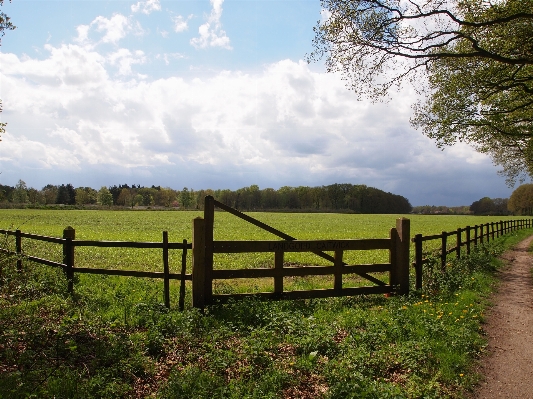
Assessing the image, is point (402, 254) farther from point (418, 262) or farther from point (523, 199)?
point (523, 199)

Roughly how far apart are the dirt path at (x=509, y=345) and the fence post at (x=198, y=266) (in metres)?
5.20

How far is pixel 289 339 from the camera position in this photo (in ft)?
22.0

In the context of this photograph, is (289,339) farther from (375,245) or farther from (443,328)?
(375,245)

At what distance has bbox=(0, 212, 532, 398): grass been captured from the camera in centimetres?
506

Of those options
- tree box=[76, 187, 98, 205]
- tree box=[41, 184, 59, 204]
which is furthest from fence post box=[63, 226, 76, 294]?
tree box=[76, 187, 98, 205]

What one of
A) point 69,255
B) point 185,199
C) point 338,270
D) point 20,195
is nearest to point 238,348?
point 338,270

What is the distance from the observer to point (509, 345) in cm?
707

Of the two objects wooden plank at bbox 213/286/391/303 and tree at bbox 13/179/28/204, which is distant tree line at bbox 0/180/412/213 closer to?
tree at bbox 13/179/28/204

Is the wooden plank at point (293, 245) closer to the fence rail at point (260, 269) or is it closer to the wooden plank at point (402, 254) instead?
the fence rail at point (260, 269)

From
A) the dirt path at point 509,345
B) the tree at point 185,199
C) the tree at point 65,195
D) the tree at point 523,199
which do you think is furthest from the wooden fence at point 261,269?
the tree at point 65,195

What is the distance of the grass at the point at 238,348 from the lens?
5.06 meters

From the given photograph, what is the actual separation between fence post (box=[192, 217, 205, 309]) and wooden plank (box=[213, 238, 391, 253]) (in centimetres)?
32

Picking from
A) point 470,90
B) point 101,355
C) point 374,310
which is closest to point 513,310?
point 374,310

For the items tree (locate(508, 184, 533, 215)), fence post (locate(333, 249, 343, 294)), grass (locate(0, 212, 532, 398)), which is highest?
tree (locate(508, 184, 533, 215))
